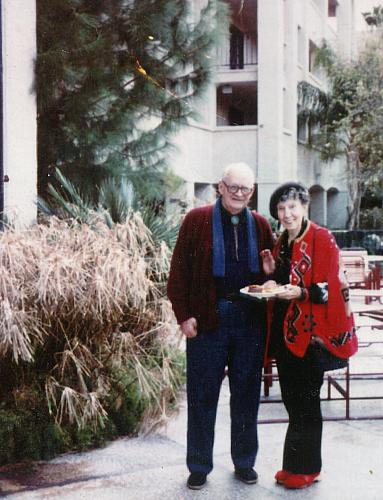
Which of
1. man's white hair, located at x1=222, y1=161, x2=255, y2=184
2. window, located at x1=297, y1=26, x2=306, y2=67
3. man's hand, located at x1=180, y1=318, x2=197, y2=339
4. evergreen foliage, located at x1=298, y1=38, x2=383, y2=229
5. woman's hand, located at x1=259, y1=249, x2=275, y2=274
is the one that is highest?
window, located at x1=297, y1=26, x2=306, y2=67

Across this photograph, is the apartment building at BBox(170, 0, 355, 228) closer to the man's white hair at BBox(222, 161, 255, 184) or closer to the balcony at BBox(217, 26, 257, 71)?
the balcony at BBox(217, 26, 257, 71)

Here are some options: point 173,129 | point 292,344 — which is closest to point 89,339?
point 292,344

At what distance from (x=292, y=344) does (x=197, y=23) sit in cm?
552

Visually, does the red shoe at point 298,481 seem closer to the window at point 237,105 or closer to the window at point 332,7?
the window at point 237,105

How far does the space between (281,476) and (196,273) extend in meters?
1.24

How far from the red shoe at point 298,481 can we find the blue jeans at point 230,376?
0.77 feet

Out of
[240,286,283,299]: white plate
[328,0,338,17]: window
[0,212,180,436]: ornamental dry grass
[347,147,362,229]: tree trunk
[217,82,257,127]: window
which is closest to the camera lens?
[240,286,283,299]: white plate

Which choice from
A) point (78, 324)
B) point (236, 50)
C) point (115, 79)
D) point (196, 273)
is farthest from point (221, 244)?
point (236, 50)

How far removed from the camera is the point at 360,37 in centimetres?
2367

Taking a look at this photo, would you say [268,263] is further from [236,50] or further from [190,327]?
[236,50]

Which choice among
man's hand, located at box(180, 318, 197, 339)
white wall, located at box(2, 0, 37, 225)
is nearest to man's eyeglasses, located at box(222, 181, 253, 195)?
man's hand, located at box(180, 318, 197, 339)

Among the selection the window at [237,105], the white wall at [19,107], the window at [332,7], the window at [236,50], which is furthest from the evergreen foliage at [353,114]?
the white wall at [19,107]

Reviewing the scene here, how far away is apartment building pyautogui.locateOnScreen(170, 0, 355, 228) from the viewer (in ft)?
65.0

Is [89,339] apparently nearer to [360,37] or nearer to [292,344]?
[292,344]
